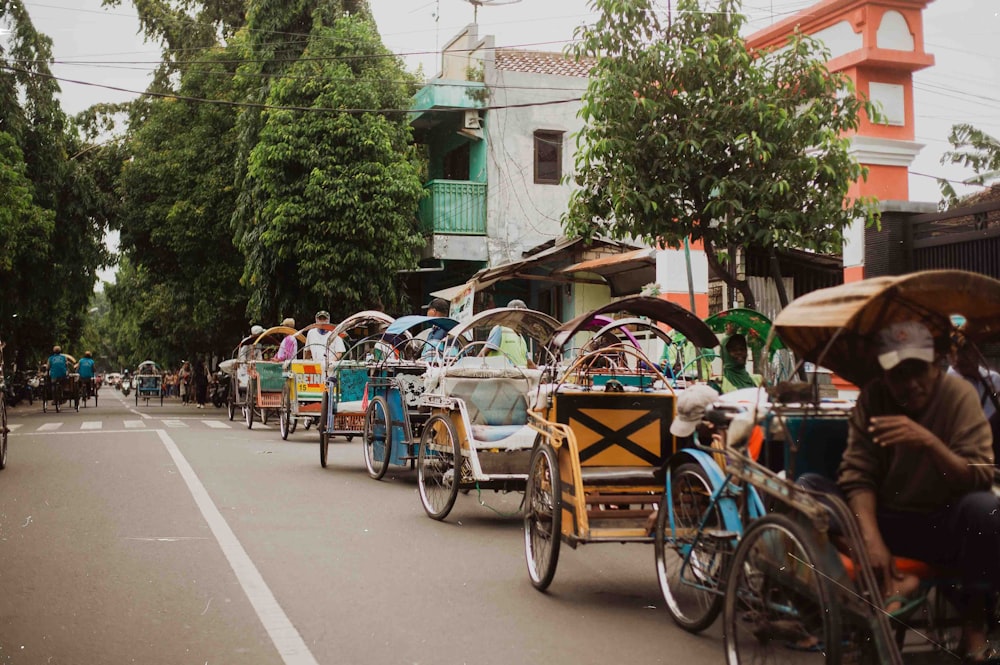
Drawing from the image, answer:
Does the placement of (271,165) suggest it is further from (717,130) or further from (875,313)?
(875,313)

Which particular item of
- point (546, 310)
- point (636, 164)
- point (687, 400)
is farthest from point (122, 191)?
point (687, 400)

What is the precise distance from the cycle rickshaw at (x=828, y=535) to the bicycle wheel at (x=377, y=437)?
284 inches

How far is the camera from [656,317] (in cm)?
777

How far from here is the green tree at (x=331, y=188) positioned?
26.2 m

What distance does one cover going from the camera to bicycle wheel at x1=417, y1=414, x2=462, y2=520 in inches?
363

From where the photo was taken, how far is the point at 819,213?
12789 millimetres

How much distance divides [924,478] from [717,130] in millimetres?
9185

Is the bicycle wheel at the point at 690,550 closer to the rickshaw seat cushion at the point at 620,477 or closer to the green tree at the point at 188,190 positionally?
the rickshaw seat cushion at the point at 620,477

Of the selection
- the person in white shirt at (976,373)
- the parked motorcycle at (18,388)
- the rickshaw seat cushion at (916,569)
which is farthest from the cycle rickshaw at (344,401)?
the parked motorcycle at (18,388)

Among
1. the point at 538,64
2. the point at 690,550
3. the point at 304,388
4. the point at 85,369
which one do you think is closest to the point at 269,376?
the point at 304,388

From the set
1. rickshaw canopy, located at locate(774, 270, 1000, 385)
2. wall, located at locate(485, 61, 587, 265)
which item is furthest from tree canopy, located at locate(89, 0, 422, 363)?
rickshaw canopy, located at locate(774, 270, 1000, 385)

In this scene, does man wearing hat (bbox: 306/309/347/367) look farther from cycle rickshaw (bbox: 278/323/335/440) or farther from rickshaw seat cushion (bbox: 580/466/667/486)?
rickshaw seat cushion (bbox: 580/466/667/486)

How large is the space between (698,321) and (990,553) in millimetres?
3849

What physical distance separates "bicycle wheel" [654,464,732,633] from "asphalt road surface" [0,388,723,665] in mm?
164
